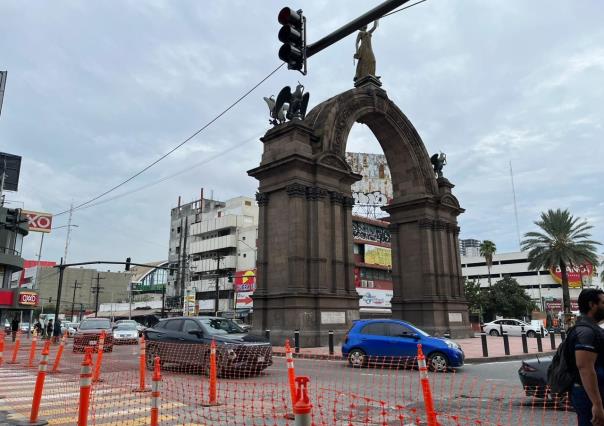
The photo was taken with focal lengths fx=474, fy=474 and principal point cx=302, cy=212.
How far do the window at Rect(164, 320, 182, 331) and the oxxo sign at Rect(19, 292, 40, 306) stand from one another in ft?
125

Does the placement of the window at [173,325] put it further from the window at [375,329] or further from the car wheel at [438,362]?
the car wheel at [438,362]

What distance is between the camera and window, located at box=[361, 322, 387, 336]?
1486 centimetres

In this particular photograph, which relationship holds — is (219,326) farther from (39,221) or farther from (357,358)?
(39,221)

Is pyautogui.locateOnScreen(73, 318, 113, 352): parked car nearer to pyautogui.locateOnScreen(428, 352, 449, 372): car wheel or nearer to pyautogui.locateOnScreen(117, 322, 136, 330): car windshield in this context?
pyautogui.locateOnScreen(117, 322, 136, 330): car windshield

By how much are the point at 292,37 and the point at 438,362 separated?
390 inches

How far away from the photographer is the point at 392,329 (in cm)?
1470

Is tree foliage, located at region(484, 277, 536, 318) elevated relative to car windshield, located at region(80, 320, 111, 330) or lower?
elevated

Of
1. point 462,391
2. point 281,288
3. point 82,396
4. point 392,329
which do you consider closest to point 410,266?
point 281,288

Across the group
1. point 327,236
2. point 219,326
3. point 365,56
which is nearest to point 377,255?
point 365,56

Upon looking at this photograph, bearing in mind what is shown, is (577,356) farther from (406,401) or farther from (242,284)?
(242,284)

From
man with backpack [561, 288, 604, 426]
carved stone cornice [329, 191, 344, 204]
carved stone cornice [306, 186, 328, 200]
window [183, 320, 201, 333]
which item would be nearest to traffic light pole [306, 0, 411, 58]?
man with backpack [561, 288, 604, 426]

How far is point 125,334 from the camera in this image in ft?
96.5

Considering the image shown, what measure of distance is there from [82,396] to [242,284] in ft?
187

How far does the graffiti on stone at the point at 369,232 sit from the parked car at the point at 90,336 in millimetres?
40218
